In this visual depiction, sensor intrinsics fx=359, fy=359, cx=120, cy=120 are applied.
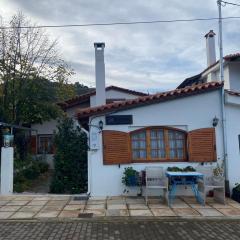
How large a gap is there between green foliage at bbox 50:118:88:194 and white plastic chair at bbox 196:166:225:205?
13.5ft

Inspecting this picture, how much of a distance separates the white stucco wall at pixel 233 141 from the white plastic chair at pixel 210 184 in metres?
0.95

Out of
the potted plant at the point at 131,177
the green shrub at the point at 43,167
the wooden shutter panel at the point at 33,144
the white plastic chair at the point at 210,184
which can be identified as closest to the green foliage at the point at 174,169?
the white plastic chair at the point at 210,184

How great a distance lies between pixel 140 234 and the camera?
7.57 meters

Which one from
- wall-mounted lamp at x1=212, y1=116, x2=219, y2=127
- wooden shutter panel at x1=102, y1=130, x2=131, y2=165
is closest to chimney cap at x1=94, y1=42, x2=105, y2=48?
wooden shutter panel at x1=102, y1=130, x2=131, y2=165

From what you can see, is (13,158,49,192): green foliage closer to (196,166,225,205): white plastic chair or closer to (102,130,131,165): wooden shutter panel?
(102,130,131,165): wooden shutter panel

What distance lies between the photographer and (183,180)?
1051cm

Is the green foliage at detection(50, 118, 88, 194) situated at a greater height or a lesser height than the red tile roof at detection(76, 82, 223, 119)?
lesser

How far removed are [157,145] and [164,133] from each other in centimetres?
45

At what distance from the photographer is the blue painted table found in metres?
10.3

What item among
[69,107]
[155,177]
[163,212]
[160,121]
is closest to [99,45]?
[160,121]

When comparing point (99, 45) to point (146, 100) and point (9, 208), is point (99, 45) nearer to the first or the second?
point (146, 100)

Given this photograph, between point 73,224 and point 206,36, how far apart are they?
13.6 metres

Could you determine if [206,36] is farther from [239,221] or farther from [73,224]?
[73,224]

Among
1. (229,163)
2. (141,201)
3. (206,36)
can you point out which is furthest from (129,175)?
(206,36)
